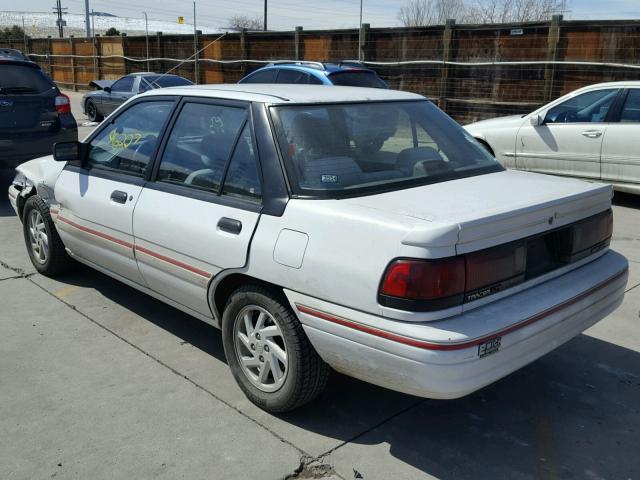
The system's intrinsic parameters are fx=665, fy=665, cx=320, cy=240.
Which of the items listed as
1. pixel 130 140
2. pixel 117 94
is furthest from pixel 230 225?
pixel 117 94

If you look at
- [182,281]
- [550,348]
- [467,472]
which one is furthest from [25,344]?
[550,348]

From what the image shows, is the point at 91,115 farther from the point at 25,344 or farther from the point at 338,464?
the point at 338,464

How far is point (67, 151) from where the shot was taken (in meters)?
4.73

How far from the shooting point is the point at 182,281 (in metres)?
3.86

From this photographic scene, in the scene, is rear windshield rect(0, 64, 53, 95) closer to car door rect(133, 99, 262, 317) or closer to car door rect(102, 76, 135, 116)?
car door rect(133, 99, 262, 317)

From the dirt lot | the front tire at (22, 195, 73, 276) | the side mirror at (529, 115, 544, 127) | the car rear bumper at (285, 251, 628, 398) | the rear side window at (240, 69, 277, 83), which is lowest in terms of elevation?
the dirt lot

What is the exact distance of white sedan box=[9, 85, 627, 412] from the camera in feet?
9.23

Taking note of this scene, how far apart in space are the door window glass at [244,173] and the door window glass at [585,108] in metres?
6.41

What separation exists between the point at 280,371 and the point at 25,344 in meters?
1.97

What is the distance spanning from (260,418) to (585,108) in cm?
701

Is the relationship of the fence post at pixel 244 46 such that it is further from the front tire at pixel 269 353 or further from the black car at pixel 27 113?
the front tire at pixel 269 353

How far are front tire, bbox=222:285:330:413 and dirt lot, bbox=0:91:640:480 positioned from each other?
15cm

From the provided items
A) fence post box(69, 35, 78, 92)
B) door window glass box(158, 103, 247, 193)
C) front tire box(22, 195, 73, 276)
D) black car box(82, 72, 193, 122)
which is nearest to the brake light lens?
door window glass box(158, 103, 247, 193)

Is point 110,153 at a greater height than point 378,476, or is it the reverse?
point 110,153
